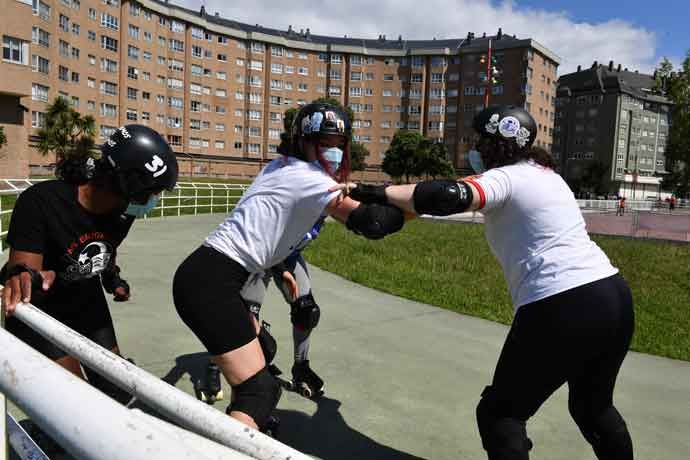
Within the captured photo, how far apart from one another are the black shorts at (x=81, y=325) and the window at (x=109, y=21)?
6148 centimetres

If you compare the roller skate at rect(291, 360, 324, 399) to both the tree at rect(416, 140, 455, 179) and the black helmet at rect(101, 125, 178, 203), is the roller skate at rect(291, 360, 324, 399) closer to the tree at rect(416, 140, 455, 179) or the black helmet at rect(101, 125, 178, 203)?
the black helmet at rect(101, 125, 178, 203)

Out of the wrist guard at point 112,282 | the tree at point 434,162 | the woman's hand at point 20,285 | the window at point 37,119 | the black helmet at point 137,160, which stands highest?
the window at point 37,119

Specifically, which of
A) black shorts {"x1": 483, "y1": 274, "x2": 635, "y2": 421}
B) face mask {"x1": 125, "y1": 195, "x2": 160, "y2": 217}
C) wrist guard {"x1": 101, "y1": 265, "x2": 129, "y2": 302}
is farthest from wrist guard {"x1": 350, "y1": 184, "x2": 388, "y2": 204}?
wrist guard {"x1": 101, "y1": 265, "x2": 129, "y2": 302}

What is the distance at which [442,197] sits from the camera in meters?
2.05

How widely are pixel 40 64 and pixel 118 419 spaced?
5449 cm

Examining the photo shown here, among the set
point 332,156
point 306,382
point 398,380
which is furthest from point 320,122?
point 398,380

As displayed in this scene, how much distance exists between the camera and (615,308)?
208cm

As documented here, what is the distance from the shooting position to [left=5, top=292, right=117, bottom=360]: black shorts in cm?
257

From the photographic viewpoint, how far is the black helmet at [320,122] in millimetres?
2449

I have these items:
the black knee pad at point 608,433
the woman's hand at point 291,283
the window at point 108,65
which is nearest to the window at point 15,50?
the window at point 108,65

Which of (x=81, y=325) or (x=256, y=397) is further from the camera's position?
(x=81, y=325)

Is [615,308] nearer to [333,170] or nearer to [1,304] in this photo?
[333,170]

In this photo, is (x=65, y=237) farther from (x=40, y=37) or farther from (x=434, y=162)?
(x=434, y=162)

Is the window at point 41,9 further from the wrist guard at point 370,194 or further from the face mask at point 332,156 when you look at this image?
the wrist guard at point 370,194
